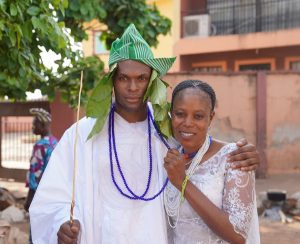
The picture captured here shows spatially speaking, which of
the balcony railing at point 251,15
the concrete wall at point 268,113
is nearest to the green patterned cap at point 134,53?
the concrete wall at point 268,113

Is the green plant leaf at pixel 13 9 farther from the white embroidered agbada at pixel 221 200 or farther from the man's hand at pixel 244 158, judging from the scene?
the man's hand at pixel 244 158

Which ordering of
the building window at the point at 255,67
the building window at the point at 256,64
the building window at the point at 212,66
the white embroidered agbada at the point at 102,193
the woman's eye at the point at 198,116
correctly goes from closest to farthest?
the woman's eye at the point at 198,116
the white embroidered agbada at the point at 102,193
the building window at the point at 256,64
the building window at the point at 255,67
the building window at the point at 212,66

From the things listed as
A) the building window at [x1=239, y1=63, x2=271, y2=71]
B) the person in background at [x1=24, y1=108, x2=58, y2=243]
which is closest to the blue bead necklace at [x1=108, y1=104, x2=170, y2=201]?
the person in background at [x1=24, y1=108, x2=58, y2=243]

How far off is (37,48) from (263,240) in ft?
12.6

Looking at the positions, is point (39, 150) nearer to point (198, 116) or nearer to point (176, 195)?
point (176, 195)

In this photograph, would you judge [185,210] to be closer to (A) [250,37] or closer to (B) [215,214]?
(B) [215,214]

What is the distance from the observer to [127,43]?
7.18 feet

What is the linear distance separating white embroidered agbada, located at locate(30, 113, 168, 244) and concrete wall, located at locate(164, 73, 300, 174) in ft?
28.6

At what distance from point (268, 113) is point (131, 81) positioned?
30.0ft

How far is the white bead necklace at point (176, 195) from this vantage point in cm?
204

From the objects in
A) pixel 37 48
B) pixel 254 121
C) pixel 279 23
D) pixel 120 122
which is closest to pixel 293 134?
pixel 254 121

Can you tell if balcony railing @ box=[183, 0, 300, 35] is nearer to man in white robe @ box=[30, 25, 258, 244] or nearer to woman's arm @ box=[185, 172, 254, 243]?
man in white robe @ box=[30, 25, 258, 244]

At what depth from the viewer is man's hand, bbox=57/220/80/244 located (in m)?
2.01

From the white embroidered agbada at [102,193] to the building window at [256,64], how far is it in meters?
13.1
